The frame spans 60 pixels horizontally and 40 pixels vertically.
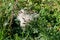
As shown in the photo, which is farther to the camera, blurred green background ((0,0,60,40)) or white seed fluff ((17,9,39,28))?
white seed fluff ((17,9,39,28))

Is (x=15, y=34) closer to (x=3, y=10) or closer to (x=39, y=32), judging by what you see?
(x=39, y=32)

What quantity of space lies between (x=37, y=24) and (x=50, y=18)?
0.38 m

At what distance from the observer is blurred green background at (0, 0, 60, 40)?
13.2 ft

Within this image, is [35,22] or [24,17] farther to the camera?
[24,17]

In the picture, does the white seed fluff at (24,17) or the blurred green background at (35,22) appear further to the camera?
the white seed fluff at (24,17)

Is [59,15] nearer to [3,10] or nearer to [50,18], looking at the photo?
[50,18]

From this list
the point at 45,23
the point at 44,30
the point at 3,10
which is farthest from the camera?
the point at 3,10

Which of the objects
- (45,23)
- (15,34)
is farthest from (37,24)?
(15,34)

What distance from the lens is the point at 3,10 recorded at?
15.1 ft

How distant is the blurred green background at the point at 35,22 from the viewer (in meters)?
4.02

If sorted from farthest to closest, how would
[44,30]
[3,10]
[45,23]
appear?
[3,10], [45,23], [44,30]

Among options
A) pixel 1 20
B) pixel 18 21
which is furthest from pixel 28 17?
pixel 1 20

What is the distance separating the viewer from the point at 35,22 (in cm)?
426

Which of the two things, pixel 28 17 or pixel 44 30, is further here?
pixel 28 17
